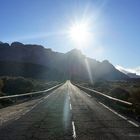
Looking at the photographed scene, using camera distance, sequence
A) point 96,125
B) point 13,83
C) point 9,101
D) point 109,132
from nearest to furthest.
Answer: point 109,132
point 96,125
point 9,101
point 13,83

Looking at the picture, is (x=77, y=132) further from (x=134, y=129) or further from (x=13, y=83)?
(x=13, y=83)

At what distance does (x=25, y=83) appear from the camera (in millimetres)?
63219

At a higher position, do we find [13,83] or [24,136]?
[13,83]

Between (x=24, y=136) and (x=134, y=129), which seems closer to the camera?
(x=24, y=136)

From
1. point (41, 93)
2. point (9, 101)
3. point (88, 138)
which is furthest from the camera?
point (41, 93)

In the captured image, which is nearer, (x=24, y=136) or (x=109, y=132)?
(x=24, y=136)

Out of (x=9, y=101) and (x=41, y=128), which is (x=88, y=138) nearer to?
(x=41, y=128)

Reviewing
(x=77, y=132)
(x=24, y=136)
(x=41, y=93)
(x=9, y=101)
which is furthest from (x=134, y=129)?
(x=41, y=93)

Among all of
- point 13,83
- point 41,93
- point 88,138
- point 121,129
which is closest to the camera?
point 88,138

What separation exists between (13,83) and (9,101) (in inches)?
1309

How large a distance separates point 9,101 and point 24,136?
1812 cm

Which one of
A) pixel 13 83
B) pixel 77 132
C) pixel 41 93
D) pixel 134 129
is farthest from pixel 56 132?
pixel 13 83

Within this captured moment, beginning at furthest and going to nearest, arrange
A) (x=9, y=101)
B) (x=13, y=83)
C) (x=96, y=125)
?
(x=13, y=83) < (x=9, y=101) < (x=96, y=125)

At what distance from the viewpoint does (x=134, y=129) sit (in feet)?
41.7
